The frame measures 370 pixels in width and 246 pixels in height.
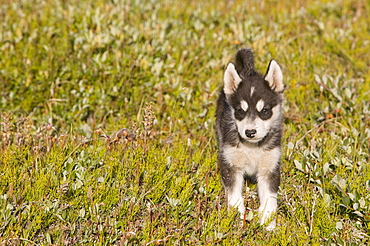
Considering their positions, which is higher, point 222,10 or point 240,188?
point 222,10

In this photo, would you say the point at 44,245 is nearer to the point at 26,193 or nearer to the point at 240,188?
the point at 26,193

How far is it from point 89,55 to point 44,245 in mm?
4308

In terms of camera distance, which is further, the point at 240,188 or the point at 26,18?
the point at 26,18

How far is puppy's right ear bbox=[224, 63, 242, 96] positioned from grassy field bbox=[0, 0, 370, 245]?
88cm

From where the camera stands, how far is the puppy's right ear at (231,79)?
5.21 m

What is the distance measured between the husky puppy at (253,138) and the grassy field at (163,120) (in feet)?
0.66

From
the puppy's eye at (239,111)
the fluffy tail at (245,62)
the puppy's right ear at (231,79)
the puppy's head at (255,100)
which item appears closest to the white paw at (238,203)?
the puppy's head at (255,100)

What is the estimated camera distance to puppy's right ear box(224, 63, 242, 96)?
17.1 ft

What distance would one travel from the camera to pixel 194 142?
6.11m

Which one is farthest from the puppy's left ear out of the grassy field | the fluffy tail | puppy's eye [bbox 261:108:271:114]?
the grassy field

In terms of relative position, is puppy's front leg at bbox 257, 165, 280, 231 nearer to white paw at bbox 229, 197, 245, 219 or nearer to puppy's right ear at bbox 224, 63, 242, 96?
white paw at bbox 229, 197, 245, 219

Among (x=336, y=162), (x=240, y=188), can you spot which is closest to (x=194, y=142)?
(x=240, y=188)

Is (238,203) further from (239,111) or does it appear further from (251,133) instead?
(239,111)

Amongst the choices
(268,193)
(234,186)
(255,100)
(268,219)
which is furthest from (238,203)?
(255,100)
